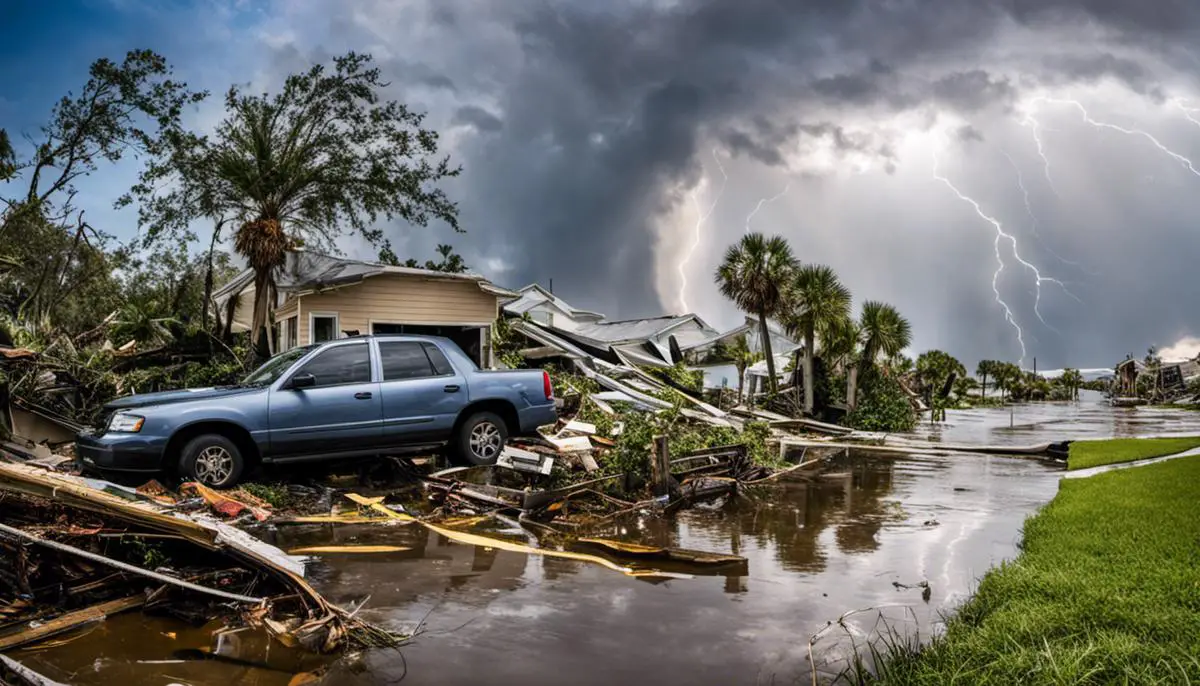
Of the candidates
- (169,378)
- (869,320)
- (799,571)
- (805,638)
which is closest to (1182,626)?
(805,638)

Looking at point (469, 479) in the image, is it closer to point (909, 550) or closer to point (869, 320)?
point (909, 550)

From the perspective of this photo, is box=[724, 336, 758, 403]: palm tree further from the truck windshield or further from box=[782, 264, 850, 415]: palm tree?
the truck windshield

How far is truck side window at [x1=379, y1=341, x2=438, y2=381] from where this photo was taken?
35.8ft

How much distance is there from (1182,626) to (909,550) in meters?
3.55

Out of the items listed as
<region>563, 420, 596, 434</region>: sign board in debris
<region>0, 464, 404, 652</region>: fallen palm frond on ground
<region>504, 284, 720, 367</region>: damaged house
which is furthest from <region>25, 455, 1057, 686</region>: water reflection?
<region>504, 284, 720, 367</region>: damaged house

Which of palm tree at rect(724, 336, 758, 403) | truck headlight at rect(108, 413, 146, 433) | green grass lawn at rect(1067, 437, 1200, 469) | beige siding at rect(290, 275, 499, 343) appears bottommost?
green grass lawn at rect(1067, 437, 1200, 469)

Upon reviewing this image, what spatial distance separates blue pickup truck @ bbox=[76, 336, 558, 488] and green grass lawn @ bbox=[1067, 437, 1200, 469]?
10763 millimetres

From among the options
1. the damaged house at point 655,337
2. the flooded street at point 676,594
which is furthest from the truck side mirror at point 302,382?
the damaged house at point 655,337

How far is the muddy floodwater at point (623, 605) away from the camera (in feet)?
16.1

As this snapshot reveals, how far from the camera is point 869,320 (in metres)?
32.1

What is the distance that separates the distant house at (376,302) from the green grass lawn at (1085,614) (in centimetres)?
1432

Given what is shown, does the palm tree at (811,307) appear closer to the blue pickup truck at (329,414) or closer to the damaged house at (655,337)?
the damaged house at (655,337)

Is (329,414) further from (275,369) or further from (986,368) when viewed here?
(986,368)

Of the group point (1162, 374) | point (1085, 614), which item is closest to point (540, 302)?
point (1085, 614)
